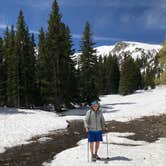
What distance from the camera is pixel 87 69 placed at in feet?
138

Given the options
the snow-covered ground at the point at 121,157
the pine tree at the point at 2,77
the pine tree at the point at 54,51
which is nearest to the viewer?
the snow-covered ground at the point at 121,157

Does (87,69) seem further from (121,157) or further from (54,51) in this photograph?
(121,157)

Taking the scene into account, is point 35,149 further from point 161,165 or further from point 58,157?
point 161,165

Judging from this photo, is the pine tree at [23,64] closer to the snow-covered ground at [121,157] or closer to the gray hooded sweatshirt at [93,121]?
the snow-covered ground at [121,157]

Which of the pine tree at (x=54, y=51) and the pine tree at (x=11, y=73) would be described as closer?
the pine tree at (x=54, y=51)

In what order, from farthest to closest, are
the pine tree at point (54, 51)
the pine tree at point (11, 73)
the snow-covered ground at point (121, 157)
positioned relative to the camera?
the pine tree at point (11, 73) < the pine tree at point (54, 51) < the snow-covered ground at point (121, 157)

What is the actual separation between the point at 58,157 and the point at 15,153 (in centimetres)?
263

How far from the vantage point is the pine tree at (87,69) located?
41.0 meters

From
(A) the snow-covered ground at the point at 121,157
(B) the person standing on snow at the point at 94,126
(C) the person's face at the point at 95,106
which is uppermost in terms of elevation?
(C) the person's face at the point at 95,106

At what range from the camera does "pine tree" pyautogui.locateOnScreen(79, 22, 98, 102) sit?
134 ft

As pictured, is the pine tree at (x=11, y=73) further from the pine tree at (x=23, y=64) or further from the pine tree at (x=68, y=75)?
the pine tree at (x=68, y=75)

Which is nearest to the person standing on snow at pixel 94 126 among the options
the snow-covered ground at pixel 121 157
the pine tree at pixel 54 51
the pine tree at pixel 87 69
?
the snow-covered ground at pixel 121 157

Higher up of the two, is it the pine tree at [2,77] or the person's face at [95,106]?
the pine tree at [2,77]

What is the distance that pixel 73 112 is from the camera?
112 feet
